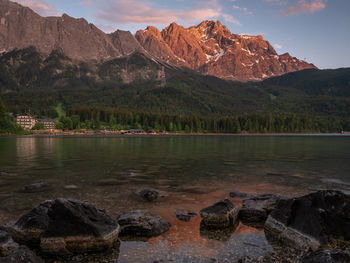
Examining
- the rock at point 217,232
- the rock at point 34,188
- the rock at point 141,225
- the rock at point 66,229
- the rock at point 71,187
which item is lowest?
the rock at point 71,187

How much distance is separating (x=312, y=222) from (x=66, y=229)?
14126mm

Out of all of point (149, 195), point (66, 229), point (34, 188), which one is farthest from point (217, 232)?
point (34, 188)

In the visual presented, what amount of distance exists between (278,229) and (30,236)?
14.6 meters

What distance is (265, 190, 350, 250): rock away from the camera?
48.6 ft

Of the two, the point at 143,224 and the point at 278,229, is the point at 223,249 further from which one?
the point at 143,224

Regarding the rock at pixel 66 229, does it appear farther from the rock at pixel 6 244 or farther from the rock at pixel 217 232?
the rock at pixel 217 232

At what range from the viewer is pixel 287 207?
1700 cm

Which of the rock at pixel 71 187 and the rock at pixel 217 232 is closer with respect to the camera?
the rock at pixel 217 232

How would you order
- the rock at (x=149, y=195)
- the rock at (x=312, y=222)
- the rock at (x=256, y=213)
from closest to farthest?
the rock at (x=312, y=222) < the rock at (x=256, y=213) < the rock at (x=149, y=195)

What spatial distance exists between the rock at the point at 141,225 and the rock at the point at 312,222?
685 centimetres

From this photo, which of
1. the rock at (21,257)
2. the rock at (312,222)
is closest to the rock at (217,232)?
the rock at (312,222)

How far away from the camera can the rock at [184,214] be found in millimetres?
19344

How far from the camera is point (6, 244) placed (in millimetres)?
13898

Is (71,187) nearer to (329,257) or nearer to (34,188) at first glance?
(34,188)
